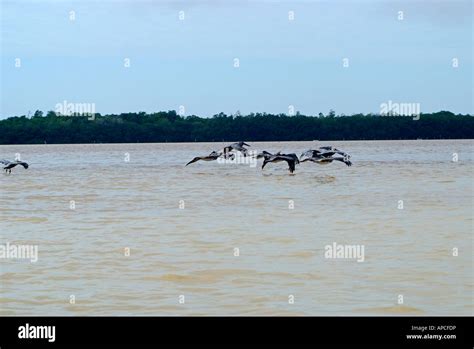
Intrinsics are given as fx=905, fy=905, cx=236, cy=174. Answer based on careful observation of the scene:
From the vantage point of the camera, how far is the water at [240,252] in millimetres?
9492

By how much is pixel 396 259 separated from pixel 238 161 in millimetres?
32274

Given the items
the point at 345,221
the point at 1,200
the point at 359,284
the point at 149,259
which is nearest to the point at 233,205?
the point at 345,221

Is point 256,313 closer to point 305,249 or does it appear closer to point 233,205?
point 305,249

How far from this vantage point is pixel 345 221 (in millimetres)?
16094

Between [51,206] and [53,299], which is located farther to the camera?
[51,206]

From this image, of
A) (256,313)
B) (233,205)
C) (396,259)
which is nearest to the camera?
(256,313)

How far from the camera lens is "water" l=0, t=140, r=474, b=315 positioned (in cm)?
949

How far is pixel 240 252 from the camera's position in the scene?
41.3ft
